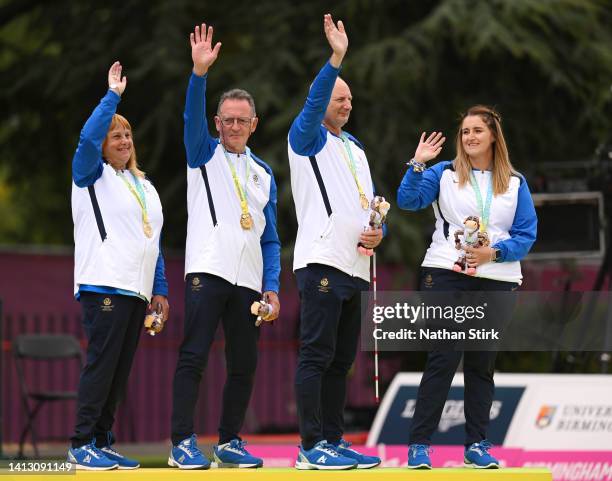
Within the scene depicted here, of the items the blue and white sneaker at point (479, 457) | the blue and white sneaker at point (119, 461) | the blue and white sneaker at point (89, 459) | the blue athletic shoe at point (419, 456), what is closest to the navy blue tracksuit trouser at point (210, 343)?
the blue and white sneaker at point (119, 461)

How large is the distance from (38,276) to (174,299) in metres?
1.45

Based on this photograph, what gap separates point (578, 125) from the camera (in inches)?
511

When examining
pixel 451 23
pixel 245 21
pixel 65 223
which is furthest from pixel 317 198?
pixel 65 223

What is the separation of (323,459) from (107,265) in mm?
1356

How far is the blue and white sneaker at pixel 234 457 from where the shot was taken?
6238mm

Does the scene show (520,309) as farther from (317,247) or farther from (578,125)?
(578,125)

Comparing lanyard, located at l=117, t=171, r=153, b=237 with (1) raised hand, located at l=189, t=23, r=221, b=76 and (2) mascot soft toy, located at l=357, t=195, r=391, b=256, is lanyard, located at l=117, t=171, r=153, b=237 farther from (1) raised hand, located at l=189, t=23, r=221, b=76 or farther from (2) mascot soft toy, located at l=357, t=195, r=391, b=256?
(2) mascot soft toy, located at l=357, t=195, r=391, b=256

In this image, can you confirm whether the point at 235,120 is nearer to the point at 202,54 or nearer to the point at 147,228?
the point at 202,54

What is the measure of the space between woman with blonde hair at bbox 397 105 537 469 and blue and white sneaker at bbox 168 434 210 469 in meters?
1.00

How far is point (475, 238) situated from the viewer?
6.23 metres

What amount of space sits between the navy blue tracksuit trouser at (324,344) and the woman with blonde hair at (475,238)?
0.39 m

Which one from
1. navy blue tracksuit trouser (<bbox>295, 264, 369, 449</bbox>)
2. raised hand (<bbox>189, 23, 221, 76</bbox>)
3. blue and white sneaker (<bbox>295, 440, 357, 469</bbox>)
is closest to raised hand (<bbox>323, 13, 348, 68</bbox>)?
raised hand (<bbox>189, 23, 221, 76</bbox>)

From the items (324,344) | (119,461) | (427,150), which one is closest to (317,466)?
(324,344)

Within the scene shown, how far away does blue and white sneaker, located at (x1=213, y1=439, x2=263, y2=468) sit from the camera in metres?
6.24
